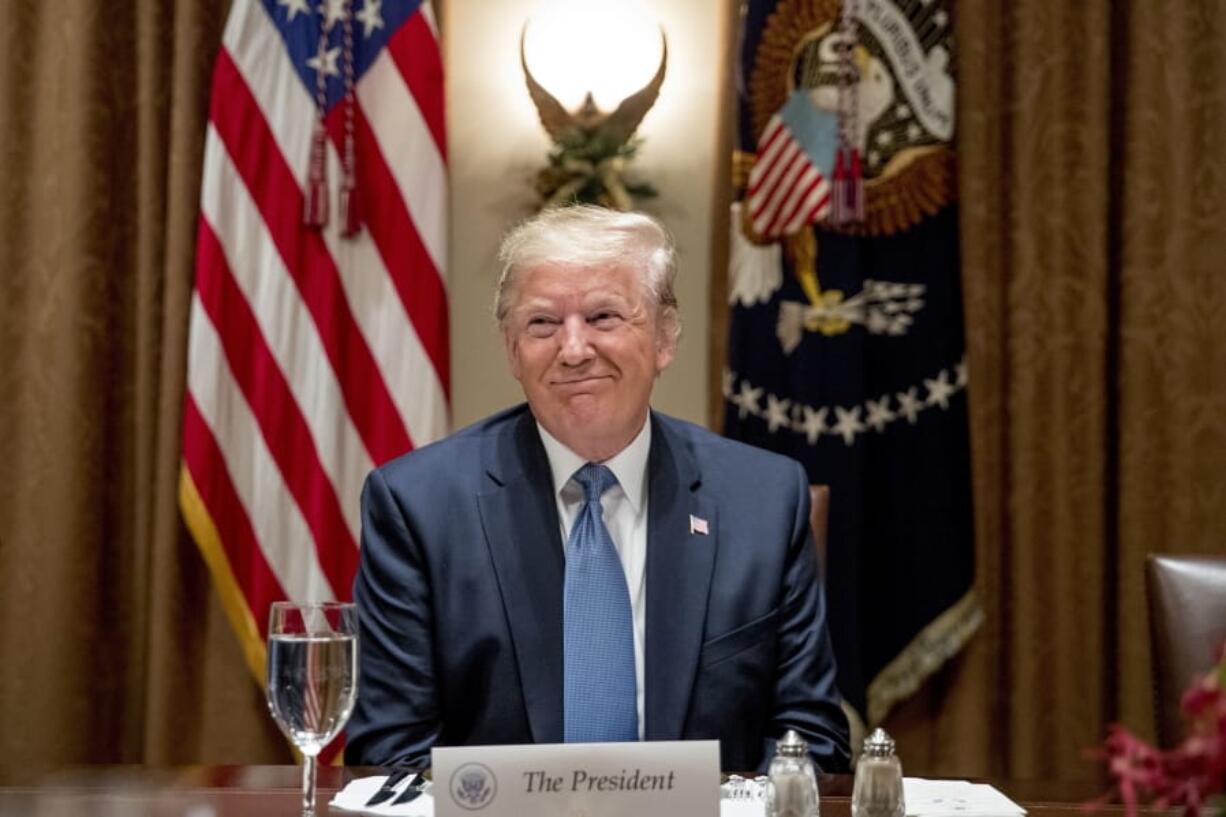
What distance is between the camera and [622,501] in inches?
86.9

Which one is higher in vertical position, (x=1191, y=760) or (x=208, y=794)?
(x=1191, y=760)

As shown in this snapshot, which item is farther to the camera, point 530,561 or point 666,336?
point 666,336

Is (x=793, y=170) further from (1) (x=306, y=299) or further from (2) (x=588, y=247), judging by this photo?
(2) (x=588, y=247)

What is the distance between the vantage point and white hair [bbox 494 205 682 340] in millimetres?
2219

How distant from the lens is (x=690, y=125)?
3775 millimetres

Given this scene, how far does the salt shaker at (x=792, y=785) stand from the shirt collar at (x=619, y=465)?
31.6 inches

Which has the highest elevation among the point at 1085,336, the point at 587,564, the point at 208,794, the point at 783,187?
the point at 783,187

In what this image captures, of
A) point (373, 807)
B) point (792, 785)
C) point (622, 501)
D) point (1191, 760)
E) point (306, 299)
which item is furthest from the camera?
point (306, 299)

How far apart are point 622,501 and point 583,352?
9.0 inches

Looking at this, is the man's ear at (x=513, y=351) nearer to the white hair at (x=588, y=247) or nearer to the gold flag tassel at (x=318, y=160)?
the white hair at (x=588, y=247)

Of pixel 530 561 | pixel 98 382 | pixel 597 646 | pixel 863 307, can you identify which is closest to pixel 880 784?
pixel 597 646

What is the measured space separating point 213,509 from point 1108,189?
2236 millimetres

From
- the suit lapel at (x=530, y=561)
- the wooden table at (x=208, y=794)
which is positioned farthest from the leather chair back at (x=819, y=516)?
the wooden table at (x=208, y=794)

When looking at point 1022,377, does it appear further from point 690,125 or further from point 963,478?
point 690,125
